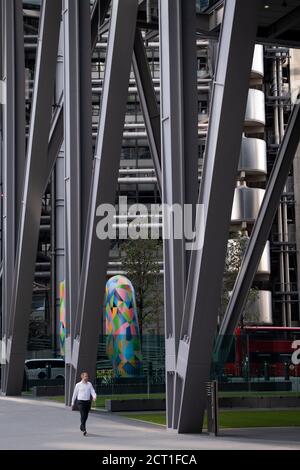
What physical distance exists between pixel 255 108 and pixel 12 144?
1510 inches

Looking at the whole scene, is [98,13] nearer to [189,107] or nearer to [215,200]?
[189,107]

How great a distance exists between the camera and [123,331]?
149 feet

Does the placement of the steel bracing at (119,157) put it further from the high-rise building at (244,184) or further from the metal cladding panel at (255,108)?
the metal cladding panel at (255,108)

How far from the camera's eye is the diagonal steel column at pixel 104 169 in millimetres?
24391

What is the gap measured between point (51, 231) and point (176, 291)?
5406 cm

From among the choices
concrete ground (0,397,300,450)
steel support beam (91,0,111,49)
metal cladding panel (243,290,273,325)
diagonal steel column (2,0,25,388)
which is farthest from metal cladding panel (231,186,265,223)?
concrete ground (0,397,300,450)

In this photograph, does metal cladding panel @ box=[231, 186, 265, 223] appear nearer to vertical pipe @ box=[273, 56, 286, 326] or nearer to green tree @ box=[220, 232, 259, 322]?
green tree @ box=[220, 232, 259, 322]

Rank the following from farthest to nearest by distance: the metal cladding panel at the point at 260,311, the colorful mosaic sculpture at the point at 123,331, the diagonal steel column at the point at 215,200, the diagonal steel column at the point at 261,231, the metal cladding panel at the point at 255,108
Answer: the metal cladding panel at the point at 255,108 → the metal cladding panel at the point at 260,311 → the colorful mosaic sculpture at the point at 123,331 → the diagonal steel column at the point at 261,231 → the diagonal steel column at the point at 215,200

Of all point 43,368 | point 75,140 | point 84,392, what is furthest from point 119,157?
point 43,368

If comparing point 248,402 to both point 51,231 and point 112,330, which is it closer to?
point 112,330

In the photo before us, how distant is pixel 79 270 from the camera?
95.1ft

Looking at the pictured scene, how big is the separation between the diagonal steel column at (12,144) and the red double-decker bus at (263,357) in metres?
9.35

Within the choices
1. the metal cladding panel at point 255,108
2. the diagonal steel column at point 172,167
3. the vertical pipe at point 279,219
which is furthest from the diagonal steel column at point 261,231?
the vertical pipe at point 279,219

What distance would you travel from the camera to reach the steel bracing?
705 inches
